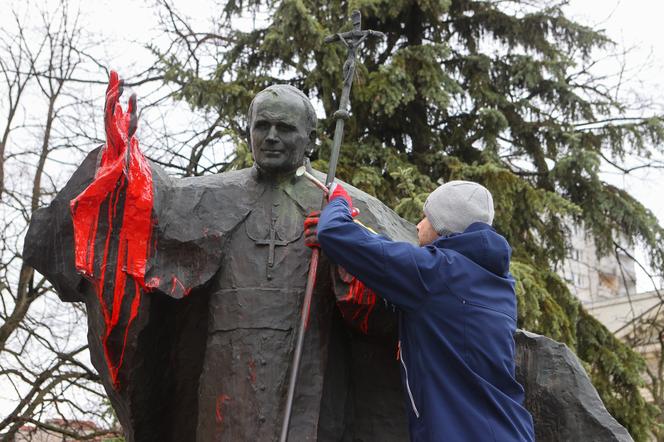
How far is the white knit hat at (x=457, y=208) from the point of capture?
11.0 ft

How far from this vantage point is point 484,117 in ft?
38.5

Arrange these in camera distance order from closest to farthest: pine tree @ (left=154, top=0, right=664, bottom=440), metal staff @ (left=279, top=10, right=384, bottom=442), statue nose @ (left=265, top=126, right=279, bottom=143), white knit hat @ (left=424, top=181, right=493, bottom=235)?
white knit hat @ (left=424, top=181, right=493, bottom=235) < metal staff @ (left=279, top=10, right=384, bottom=442) < statue nose @ (left=265, top=126, right=279, bottom=143) < pine tree @ (left=154, top=0, right=664, bottom=440)

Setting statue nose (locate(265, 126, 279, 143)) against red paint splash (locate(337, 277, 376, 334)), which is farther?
statue nose (locate(265, 126, 279, 143))

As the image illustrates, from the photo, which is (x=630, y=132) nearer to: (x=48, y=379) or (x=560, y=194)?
(x=560, y=194)

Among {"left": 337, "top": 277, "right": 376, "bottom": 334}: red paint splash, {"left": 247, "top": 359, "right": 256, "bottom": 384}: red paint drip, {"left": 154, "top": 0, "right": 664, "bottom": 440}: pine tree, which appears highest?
{"left": 154, "top": 0, "right": 664, "bottom": 440}: pine tree

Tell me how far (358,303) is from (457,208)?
577 millimetres

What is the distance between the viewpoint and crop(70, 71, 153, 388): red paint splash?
362 cm

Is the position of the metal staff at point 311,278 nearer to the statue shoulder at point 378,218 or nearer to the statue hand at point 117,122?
the statue shoulder at point 378,218

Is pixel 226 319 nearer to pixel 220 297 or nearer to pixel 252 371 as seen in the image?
pixel 220 297

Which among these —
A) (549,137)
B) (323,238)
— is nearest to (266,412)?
(323,238)

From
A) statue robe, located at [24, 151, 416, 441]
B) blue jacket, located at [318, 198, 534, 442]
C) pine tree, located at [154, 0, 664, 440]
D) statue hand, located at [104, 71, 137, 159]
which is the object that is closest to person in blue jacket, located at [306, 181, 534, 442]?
blue jacket, located at [318, 198, 534, 442]

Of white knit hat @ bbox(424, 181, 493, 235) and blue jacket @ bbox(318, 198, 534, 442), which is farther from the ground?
white knit hat @ bbox(424, 181, 493, 235)

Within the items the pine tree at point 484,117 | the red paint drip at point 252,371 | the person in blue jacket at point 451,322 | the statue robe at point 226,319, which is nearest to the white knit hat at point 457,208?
the person in blue jacket at point 451,322

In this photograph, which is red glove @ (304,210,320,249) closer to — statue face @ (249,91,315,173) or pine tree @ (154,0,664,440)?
statue face @ (249,91,315,173)
